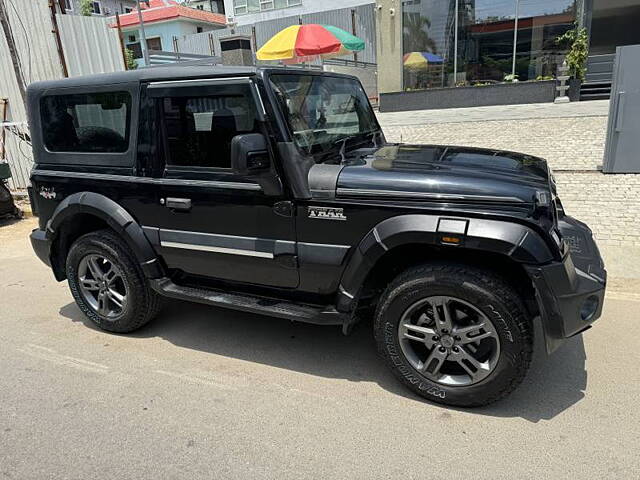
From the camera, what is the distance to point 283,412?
2891 millimetres

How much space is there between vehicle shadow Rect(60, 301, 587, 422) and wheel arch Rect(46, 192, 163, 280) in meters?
0.67

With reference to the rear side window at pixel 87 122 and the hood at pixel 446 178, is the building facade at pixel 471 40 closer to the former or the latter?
the hood at pixel 446 178

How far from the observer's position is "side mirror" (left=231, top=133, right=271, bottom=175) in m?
2.81

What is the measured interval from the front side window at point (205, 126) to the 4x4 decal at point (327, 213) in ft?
2.07

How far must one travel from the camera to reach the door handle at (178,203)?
3.32m

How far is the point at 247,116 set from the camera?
305 cm

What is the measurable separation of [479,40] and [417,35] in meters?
2.22

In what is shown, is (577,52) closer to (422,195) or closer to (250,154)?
(422,195)

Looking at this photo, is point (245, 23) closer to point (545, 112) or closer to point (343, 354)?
point (545, 112)

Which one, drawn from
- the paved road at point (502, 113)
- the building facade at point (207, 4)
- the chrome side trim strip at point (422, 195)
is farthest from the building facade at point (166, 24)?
the chrome side trim strip at point (422, 195)

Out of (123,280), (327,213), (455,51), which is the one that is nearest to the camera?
(327,213)

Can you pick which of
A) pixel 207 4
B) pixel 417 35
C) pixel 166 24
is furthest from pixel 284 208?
pixel 207 4

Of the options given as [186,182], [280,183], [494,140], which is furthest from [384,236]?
[494,140]

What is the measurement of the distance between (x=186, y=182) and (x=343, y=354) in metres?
1.62
